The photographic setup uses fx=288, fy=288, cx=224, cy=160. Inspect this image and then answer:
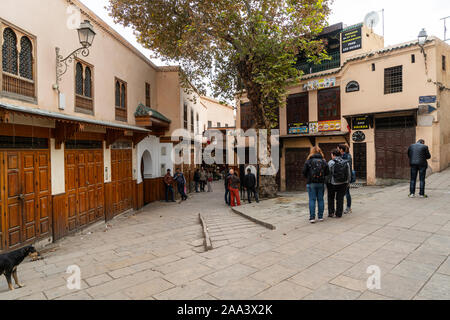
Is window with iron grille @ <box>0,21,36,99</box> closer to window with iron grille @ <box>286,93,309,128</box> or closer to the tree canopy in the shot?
the tree canopy

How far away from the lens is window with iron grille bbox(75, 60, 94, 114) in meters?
9.66

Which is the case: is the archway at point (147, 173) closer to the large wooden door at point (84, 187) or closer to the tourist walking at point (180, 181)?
the tourist walking at point (180, 181)

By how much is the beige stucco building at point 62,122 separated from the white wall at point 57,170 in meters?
0.03

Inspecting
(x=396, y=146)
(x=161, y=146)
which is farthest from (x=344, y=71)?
(x=161, y=146)

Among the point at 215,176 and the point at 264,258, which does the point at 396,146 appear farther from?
the point at 215,176

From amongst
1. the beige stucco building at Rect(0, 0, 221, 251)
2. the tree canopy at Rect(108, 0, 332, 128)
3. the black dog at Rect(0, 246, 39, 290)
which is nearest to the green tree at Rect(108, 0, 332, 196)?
the tree canopy at Rect(108, 0, 332, 128)

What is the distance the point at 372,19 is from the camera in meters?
17.1

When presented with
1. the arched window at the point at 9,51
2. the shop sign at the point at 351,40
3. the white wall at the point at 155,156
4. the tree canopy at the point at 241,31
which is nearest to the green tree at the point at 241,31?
the tree canopy at the point at 241,31

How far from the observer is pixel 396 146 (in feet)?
47.1

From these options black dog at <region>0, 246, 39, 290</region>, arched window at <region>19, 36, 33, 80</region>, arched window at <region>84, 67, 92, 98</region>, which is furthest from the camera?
arched window at <region>84, 67, 92, 98</region>

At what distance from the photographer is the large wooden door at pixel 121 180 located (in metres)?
12.0

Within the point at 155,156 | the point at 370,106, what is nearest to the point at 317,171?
the point at 370,106

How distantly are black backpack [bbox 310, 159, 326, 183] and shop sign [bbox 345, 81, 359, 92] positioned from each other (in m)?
11.0

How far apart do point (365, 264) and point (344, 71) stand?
14492mm
